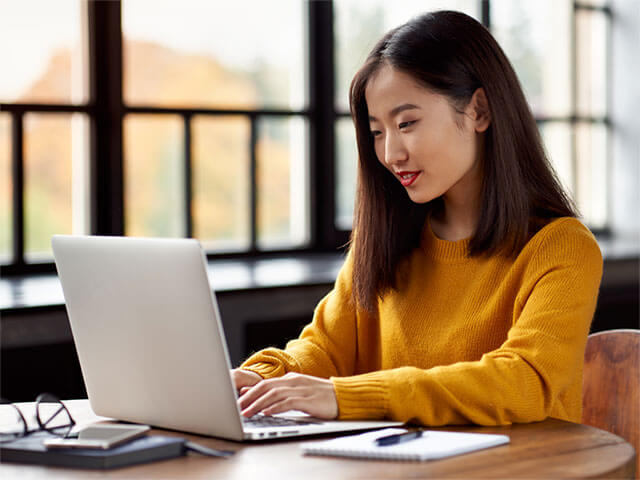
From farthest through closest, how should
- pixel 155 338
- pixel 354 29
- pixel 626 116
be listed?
pixel 626 116 → pixel 354 29 → pixel 155 338

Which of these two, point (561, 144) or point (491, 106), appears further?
point (561, 144)

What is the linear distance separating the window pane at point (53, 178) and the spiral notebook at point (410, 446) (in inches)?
85.0

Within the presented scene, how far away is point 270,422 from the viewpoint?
1.27 meters

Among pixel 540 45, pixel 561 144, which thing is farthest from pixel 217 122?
pixel 561 144

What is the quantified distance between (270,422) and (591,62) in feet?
13.5

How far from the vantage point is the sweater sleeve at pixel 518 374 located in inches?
50.3

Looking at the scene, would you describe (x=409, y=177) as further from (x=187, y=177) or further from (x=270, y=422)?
(x=187, y=177)

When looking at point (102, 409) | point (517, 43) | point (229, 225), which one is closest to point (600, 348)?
point (102, 409)

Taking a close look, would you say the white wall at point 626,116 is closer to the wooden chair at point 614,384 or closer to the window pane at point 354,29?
the window pane at point 354,29

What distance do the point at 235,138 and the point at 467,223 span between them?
6.66ft

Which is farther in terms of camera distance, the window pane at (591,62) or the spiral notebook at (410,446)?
the window pane at (591,62)

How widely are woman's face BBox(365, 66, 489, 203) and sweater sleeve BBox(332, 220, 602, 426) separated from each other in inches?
9.0

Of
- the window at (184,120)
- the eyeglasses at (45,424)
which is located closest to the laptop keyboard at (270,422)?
the eyeglasses at (45,424)

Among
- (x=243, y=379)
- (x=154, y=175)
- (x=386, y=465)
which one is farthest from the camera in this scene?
Result: (x=154, y=175)
